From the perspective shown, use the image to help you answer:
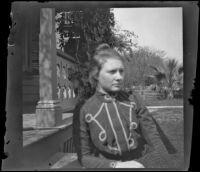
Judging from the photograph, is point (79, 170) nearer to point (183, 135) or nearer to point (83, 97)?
point (83, 97)

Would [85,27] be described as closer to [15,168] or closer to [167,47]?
[167,47]

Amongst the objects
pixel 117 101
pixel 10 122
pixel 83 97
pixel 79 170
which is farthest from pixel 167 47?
pixel 10 122

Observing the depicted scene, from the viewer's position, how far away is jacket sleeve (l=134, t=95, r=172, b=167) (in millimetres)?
5113

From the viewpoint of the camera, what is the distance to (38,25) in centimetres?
518

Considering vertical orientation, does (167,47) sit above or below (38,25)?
below

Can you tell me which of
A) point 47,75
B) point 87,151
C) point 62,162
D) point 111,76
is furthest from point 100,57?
point 62,162

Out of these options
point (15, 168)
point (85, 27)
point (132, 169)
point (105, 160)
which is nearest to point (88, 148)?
point (105, 160)

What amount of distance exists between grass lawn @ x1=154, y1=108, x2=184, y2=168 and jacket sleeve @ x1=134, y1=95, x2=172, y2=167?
119 millimetres

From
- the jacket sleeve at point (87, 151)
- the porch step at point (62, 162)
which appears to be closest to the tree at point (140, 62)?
the jacket sleeve at point (87, 151)

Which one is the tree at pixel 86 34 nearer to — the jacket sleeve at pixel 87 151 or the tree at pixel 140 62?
the tree at pixel 140 62

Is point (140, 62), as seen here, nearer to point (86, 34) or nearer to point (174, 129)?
point (86, 34)

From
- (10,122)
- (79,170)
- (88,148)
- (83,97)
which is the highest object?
(83,97)

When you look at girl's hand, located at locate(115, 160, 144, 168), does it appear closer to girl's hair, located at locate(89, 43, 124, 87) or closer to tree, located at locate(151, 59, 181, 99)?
tree, located at locate(151, 59, 181, 99)

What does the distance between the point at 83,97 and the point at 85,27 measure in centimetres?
100
